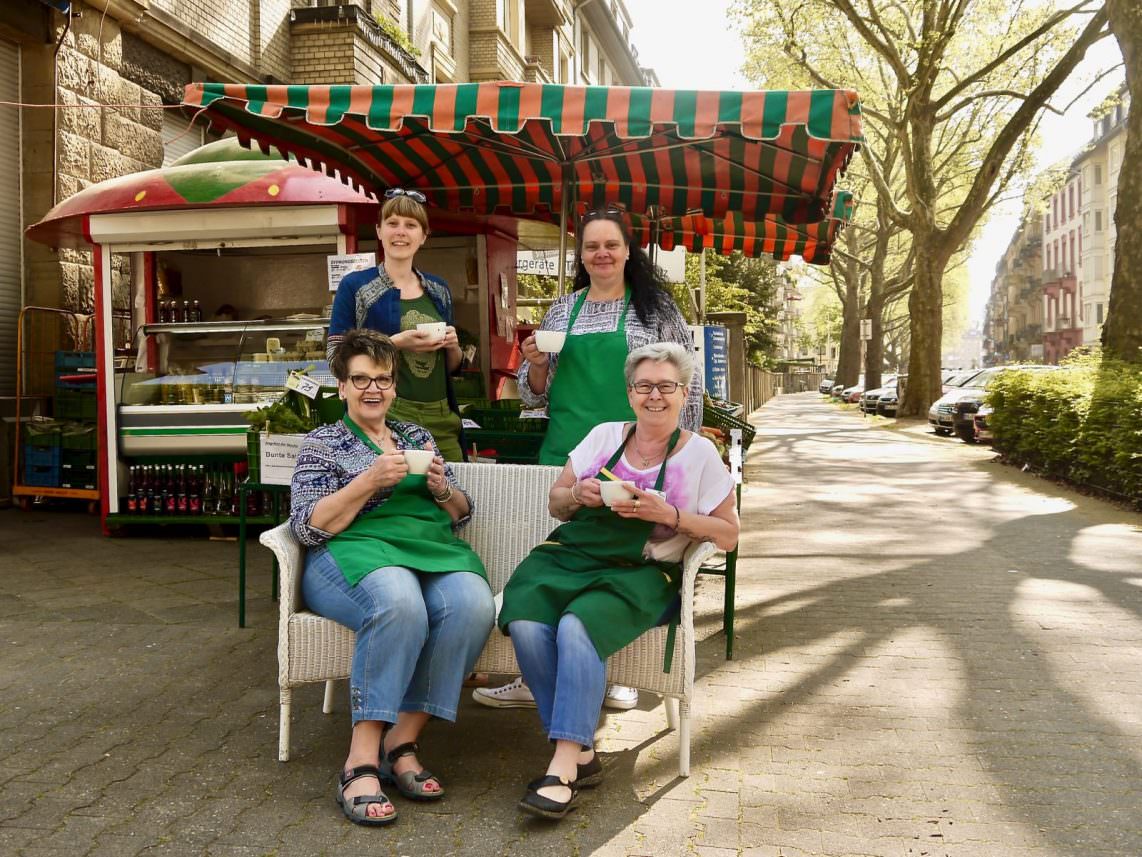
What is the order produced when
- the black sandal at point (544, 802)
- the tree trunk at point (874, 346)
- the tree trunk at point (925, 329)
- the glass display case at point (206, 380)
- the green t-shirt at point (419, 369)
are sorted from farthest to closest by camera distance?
the tree trunk at point (874, 346)
the tree trunk at point (925, 329)
the glass display case at point (206, 380)
the green t-shirt at point (419, 369)
the black sandal at point (544, 802)

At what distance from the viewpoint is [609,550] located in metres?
3.72

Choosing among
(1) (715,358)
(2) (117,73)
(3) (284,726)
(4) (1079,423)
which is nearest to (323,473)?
(3) (284,726)

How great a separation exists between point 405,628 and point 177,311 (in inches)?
277

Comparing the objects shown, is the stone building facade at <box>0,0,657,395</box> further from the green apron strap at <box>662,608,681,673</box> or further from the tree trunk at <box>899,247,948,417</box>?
the tree trunk at <box>899,247,948,417</box>

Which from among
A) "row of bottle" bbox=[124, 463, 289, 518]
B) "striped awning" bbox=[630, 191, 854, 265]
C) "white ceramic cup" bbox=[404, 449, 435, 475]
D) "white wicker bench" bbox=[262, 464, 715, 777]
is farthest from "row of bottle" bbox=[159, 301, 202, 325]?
"white ceramic cup" bbox=[404, 449, 435, 475]

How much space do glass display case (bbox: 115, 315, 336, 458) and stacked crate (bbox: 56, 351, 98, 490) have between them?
166 centimetres

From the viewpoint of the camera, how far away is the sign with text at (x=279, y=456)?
526 centimetres

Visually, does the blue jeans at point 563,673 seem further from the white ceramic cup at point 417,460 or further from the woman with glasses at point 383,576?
the white ceramic cup at point 417,460

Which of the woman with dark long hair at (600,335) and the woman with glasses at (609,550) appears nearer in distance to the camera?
the woman with glasses at (609,550)

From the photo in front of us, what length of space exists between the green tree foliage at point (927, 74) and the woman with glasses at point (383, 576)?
16.4 metres

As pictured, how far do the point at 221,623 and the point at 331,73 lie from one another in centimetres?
1049

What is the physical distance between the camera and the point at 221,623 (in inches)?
229

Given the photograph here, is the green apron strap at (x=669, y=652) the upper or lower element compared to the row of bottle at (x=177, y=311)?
lower

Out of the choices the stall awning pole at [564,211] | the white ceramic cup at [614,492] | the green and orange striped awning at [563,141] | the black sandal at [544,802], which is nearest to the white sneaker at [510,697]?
the black sandal at [544,802]
